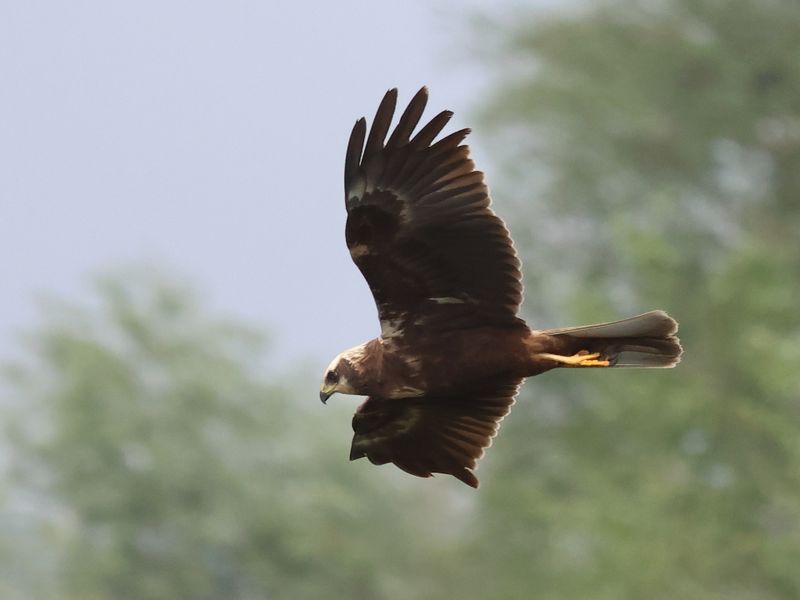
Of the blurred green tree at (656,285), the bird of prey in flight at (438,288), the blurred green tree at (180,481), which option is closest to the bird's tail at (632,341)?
the bird of prey in flight at (438,288)

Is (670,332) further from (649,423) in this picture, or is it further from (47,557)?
(47,557)

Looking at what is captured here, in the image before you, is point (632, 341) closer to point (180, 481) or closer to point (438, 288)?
point (438, 288)

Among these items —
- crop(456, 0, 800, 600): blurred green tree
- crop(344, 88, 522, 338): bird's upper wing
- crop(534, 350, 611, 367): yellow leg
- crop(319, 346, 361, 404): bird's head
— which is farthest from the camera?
crop(456, 0, 800, 600): blurred green tree

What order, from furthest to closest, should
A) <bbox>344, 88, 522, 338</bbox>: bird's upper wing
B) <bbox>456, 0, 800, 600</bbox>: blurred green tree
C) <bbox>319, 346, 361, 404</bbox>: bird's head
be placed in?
1. <bbox>456, 0, 800, 600</bbox>: blurred green tree
2. <bbox>319, 346, 361, 404</bbox>: bird's head
3. <bbox>344, 88, 522, 338</bbox>: bird's upper wing

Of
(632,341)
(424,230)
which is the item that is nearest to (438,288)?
(424,230)

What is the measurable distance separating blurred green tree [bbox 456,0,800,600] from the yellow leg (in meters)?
12.0

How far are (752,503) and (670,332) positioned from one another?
46.8 ft

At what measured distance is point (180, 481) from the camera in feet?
91.6

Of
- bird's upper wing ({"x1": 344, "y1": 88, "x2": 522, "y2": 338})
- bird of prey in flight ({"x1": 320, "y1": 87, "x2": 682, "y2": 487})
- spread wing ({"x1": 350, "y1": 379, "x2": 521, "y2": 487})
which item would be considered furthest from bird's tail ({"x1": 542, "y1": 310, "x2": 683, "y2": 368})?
spread wing ({"x1": 350, "y1": 379, "x2": 521, "y2": 487})

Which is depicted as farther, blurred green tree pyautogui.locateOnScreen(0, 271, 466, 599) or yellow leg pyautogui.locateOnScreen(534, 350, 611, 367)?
blurred green tree pyautogui.locateOnScreen(0, 271, 466, 599)

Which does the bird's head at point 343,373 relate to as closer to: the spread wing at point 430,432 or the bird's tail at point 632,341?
the spread wing at point 430,432

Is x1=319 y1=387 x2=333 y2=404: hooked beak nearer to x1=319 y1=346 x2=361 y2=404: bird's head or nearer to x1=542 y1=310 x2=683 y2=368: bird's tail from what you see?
x1=319 y1=346 x2=361 y2=404: bird's head

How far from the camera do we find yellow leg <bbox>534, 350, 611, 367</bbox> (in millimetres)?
7289

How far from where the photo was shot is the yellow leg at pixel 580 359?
7.29 metres
